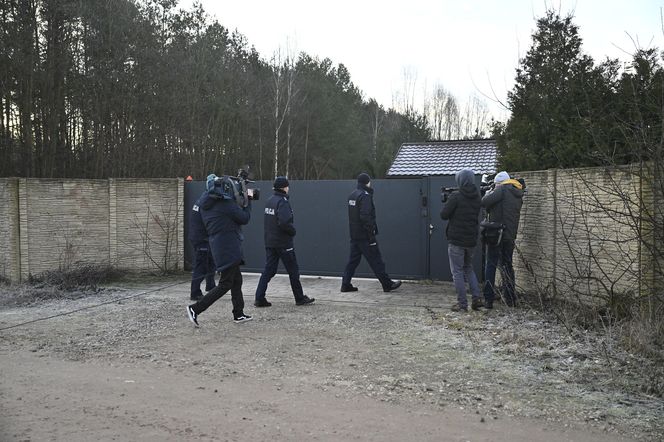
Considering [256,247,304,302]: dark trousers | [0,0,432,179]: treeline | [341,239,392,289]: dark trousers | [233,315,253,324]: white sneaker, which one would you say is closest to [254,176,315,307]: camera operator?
[256,247,304,302]: dark trousers

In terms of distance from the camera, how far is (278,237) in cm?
834

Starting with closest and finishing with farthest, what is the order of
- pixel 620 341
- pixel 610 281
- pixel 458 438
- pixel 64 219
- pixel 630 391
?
pixel 458 438 → pixel 630 391 → pixel 620 341 → pixel 610 281 → pixel 64 219

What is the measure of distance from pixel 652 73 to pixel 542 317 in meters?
3.10

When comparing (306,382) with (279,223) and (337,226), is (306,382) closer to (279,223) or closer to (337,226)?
(279,223)

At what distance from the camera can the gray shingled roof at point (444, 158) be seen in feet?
57.9

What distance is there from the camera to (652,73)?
6.79 metres

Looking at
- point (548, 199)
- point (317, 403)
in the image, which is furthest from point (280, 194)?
point (317, 403)

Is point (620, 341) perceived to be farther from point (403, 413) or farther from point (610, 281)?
point (403, 413)

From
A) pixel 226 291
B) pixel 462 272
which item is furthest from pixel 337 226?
pixel 226 291

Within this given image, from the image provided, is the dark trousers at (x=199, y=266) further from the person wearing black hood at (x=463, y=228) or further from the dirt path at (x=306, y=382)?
the person wearing black hood at (x=463, y=228)

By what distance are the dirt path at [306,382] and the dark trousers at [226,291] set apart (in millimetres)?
257

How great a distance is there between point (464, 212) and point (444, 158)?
11364mm

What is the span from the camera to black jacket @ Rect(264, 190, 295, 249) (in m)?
8.25

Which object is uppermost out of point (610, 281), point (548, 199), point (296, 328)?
point (548, 199)
